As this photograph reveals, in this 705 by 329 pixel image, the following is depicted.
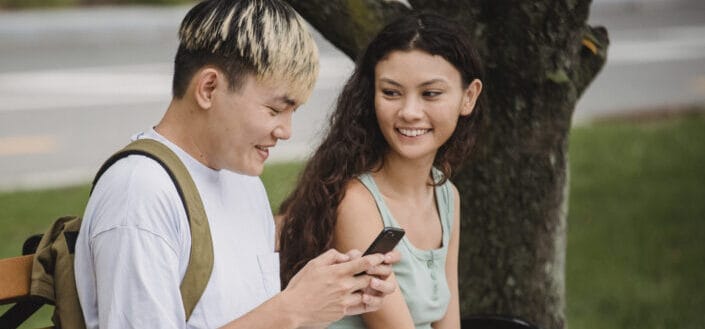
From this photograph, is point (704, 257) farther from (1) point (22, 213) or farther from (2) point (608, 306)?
Answer: (1) point (22, 213)

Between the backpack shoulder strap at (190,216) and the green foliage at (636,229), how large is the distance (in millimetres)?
3542

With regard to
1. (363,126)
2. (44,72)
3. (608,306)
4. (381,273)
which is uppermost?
(44,72)

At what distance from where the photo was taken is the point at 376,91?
3.26 metres

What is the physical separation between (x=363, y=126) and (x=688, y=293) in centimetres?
332

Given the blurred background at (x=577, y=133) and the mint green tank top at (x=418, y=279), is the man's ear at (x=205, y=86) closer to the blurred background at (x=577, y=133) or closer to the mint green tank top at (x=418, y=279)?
the mint green tank top at (x=418, y=279)

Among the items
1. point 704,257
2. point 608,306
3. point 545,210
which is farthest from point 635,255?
point 545,210

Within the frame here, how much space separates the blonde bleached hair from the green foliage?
3.46 meters

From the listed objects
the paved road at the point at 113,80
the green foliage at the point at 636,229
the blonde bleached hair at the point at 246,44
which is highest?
the paved road at the point at 113,80

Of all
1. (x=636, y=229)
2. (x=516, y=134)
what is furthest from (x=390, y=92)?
(x=636, y=229)

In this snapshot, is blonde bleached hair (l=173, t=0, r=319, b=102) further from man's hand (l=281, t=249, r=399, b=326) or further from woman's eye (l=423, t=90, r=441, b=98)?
woman's eye (l=423, t=90, r=441, b=98)

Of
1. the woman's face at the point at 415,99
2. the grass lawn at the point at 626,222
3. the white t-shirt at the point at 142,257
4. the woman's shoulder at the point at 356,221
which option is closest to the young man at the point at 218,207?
the white t-shirt at the point at 142,257

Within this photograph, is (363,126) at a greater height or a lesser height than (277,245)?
greater

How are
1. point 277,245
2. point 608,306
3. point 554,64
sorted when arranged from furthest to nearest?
point 608,306, point 554,64, point 277,245

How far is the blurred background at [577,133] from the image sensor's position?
20.9ft
